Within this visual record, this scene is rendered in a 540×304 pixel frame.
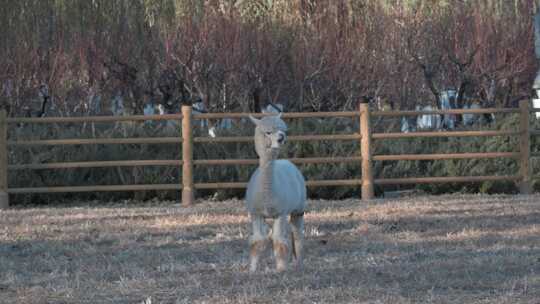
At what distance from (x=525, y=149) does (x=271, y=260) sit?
8009 millimetres

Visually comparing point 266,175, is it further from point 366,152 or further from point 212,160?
point 366,152

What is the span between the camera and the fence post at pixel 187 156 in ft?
50.8

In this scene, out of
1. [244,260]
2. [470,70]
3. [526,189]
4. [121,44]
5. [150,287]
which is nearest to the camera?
[150,287]

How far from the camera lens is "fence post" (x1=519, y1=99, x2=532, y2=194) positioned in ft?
52.4

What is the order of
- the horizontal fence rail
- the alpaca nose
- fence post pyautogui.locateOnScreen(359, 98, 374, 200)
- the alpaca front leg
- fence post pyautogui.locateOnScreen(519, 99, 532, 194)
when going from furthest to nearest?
fence post pyautogui.locateOnScreen(519, 99, 532, 194)
fence post pyautogui.locateOnScreen(359, 98, 374, 200)
the horizontal fence rail
the alpaca front leg
the alpaca nose

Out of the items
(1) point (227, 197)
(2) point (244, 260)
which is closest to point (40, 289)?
(2) point (244, 260)

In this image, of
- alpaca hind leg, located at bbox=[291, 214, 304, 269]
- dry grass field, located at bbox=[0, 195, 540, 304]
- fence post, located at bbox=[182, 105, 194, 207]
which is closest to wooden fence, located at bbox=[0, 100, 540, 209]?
fence post, located at bbox=[182, 105, 194, 207]

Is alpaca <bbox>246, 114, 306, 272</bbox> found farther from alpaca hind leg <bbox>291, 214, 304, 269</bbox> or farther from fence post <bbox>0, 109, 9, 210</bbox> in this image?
fence post <bbox>0, 109, 9, 210</bbox>

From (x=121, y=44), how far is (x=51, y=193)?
9.47m

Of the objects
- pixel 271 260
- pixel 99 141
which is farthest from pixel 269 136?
pixel 99 141

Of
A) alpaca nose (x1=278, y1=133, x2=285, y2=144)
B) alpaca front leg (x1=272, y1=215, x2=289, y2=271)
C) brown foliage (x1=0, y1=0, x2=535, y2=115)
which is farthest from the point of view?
brown foliage (x1=0, y1=0, x2=535, y2=115)

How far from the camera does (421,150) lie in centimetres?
1708

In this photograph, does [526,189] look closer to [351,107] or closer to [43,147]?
[43,147]

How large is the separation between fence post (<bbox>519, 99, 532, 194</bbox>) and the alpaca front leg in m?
8.61
